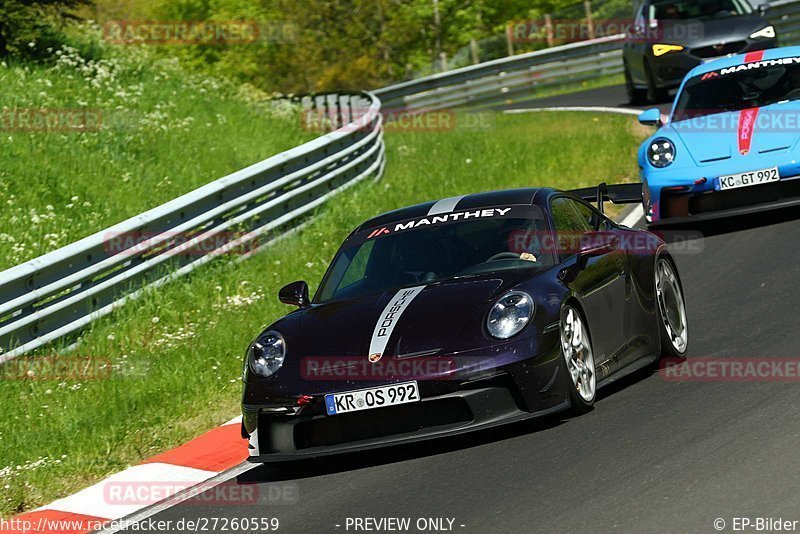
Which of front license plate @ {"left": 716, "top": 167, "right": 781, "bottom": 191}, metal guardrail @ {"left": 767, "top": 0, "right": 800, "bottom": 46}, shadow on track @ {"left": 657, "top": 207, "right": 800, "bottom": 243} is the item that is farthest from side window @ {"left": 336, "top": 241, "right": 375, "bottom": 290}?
metal guardrail @ {"left": 767, "top": 0, "right": 800, "bottom": 46}

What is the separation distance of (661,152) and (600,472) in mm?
6958

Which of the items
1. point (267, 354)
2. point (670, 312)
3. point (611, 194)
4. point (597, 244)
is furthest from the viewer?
point (611, 194)

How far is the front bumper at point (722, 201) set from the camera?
1159 cm

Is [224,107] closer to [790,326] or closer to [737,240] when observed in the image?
[737,240]

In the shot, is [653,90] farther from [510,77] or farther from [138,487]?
[138,487]

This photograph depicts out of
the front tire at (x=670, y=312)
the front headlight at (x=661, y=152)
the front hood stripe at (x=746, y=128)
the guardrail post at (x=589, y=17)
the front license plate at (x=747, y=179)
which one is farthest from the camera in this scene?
the guardrail post at (x=589, y=17)

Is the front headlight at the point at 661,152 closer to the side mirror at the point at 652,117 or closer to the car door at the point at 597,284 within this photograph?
the side mirror at the point at 652,117

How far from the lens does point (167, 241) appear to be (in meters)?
11.8

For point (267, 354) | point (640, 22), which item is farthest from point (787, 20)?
point (267, 354)

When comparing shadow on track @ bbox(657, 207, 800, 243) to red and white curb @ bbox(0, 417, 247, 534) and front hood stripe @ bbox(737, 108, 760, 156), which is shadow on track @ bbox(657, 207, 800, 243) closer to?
front hood stripe @ bbox(737, 108, 760, 156)

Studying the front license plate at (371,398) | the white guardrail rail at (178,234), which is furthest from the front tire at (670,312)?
the white guardrail rail at (178,234)

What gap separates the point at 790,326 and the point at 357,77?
118ft

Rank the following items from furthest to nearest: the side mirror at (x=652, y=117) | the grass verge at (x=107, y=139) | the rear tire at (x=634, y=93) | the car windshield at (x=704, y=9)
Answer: the rear tire at (x=634, y=93), the car windshield at (x=704, y=9), the grass verge at (x=107, y=139), the side mirror at (x=652, y=117)

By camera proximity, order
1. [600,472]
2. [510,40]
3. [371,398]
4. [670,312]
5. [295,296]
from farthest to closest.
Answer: [510,40] < [670,312] < [295,296] < [371,398] < [600,472]
